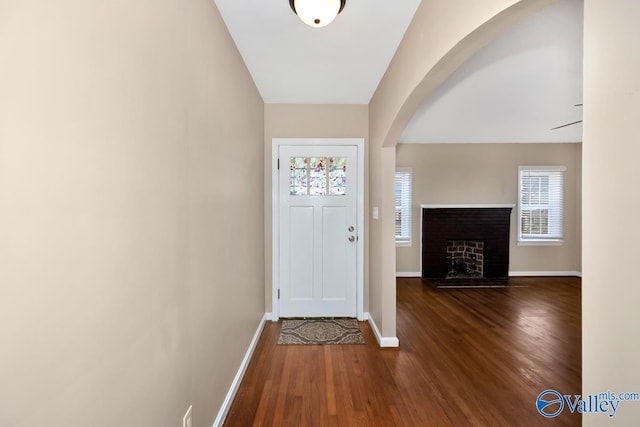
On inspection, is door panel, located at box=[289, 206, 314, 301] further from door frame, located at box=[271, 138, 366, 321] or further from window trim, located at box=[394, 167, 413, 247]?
window trim, located at box=[394, 167, 413, 247]

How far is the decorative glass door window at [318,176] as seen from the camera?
3145mm

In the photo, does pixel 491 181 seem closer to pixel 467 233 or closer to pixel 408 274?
pixel 467 233

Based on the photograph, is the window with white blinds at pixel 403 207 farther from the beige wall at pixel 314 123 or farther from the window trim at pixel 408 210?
the beige wall at pixel 314 123

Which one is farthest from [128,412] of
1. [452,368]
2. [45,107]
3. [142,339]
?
[452,368]

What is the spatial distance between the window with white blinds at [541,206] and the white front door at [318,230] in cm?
400

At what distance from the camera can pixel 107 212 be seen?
759mm

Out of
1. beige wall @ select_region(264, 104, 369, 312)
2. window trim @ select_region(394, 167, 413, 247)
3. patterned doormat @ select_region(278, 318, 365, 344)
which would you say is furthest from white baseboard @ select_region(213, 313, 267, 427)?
window trim @ select_region(394, 167, 413, 247)

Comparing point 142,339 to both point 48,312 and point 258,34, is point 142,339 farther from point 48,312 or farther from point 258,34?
point 258,34

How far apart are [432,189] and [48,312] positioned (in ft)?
17.5

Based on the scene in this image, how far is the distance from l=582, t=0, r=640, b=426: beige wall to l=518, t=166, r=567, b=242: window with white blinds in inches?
214

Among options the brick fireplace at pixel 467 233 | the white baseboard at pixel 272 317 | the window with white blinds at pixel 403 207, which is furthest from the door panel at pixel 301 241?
the brick fireplace at pixel 467 233

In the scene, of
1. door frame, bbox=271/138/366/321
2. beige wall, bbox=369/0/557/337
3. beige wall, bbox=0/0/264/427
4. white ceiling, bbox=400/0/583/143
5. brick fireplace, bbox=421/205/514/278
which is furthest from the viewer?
brick fireplace, bbox=421/205/514/278

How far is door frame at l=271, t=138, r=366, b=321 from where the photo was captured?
3109 millimetres

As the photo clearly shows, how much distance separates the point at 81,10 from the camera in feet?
2.20
